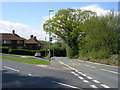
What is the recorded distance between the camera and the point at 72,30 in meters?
43.4

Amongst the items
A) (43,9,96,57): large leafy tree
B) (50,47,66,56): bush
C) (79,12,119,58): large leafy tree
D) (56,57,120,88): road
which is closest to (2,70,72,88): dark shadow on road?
(56,57,120,88): road

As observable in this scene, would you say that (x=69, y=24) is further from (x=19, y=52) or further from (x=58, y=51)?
(x=58, y=51)

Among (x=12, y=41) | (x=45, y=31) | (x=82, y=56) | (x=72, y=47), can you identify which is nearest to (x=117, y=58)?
(x=82, y=56)

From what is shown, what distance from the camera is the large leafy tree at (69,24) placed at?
1705 inches

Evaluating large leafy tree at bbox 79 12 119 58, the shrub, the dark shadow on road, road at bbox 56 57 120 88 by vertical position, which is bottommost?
road at bbox 56 57 120 88

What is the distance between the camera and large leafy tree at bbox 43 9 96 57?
4331 cm

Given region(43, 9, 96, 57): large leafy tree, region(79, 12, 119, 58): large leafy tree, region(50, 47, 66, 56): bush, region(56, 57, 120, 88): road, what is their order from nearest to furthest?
region(56, 57, 120, 88): road → region(79, 12, 119, 58): large leafy tree → region(43, 9, 96, 57): large leafy tree → region(50, 47, 66, 56): bush

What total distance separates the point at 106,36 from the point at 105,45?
197 centimetres

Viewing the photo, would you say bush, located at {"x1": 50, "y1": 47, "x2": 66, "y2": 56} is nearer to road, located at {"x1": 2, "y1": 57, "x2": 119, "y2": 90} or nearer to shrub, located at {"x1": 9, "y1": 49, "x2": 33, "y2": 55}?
shrub, located at {"x1": 9, "y1": 49, "x2": 33, "y2": 55}

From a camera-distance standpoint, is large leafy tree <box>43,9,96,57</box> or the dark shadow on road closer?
the dark shadow on road

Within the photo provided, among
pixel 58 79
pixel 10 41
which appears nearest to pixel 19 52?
pixel 10 41

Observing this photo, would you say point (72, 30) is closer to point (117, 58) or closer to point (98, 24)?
point (98, 24)

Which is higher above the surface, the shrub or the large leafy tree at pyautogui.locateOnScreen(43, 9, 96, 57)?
the large leafy tree at pyautogui.locateOnScreen(43, 9, 96, 57)

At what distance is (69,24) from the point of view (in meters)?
43.8
